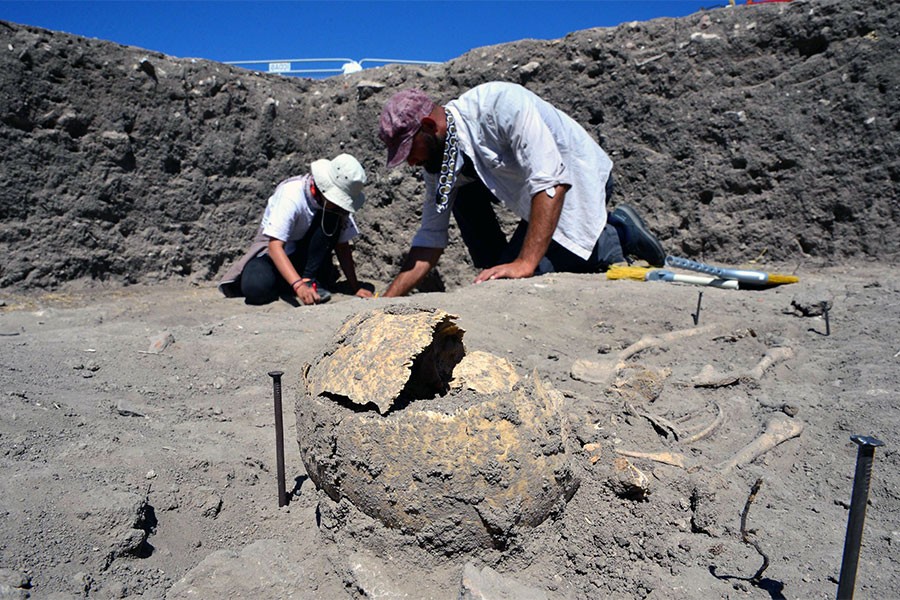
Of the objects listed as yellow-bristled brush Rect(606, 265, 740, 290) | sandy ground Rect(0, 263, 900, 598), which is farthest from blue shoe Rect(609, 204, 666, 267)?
sandy ground Rect(0, 263, 900, 598)

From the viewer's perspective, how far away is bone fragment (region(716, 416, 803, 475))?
7.00 ft

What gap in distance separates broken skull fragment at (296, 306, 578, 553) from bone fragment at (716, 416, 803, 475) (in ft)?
2.03

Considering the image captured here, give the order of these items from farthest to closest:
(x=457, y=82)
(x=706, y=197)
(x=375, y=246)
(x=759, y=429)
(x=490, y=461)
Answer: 1. (x=375, y=246)
2. (x=457, y=82)
3. (x=706, y=197)
4. (x=759, y=429)
5. (x=490, y=461)

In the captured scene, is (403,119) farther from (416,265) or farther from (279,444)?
(279,444)

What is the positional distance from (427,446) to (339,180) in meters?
3.39

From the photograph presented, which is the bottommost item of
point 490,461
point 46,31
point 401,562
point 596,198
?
point 401,562

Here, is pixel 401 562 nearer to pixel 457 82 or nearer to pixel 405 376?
pixel 405 376

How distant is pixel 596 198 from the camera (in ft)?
14.6

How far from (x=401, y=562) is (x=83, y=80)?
4541 millimetres

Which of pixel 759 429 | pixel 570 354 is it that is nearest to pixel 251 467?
pixel 570 354

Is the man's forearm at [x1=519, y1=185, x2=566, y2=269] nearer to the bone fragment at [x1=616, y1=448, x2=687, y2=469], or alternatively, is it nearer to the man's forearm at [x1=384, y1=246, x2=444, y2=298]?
the man's forearm at [x1=384, y1=246, x2=444, y2=298]

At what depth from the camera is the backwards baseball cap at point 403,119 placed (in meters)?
3.99

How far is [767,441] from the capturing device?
2.23 m

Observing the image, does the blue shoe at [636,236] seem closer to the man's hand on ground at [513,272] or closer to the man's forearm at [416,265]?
the man's hand on ground at [513,272]
